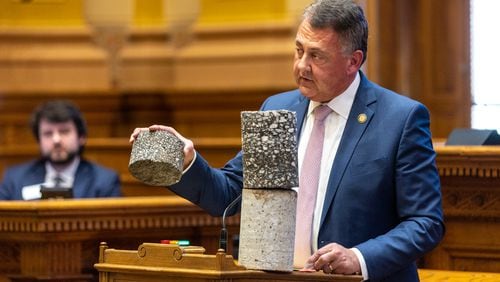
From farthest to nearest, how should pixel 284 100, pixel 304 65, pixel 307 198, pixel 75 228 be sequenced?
1. pixel 75 228
2. pixel 284 100
3. pixel 307 198
4. pixel 304 65

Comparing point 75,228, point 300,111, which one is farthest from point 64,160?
point 300,111

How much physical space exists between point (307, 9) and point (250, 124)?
45 cm

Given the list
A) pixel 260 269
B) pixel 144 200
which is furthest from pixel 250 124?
pixel 144 200

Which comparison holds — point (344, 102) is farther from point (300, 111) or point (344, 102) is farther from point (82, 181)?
point (82, 181)

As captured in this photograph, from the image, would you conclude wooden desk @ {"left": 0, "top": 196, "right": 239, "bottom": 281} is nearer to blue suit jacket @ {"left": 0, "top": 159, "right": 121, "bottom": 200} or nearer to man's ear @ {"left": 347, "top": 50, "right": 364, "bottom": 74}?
blue suit jacket @ {"left": 0, "top": 159, "right": 121, "bottom": 200}

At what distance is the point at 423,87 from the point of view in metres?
10.4

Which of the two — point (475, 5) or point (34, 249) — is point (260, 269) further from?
point (475, 5)

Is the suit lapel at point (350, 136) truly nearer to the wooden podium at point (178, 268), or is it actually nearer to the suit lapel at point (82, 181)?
the wooden podium at point (178, 268)

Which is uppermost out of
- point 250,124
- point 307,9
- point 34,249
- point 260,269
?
point 307,9

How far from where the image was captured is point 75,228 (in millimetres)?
5512

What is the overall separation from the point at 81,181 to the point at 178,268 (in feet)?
13.5

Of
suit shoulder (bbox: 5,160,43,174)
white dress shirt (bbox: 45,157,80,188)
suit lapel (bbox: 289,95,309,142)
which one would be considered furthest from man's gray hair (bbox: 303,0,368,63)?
suit shoulder (bbox: 5,160,43,174)

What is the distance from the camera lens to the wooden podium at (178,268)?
2.91 m

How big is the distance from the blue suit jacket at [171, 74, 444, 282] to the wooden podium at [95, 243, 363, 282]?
284 millimetres
